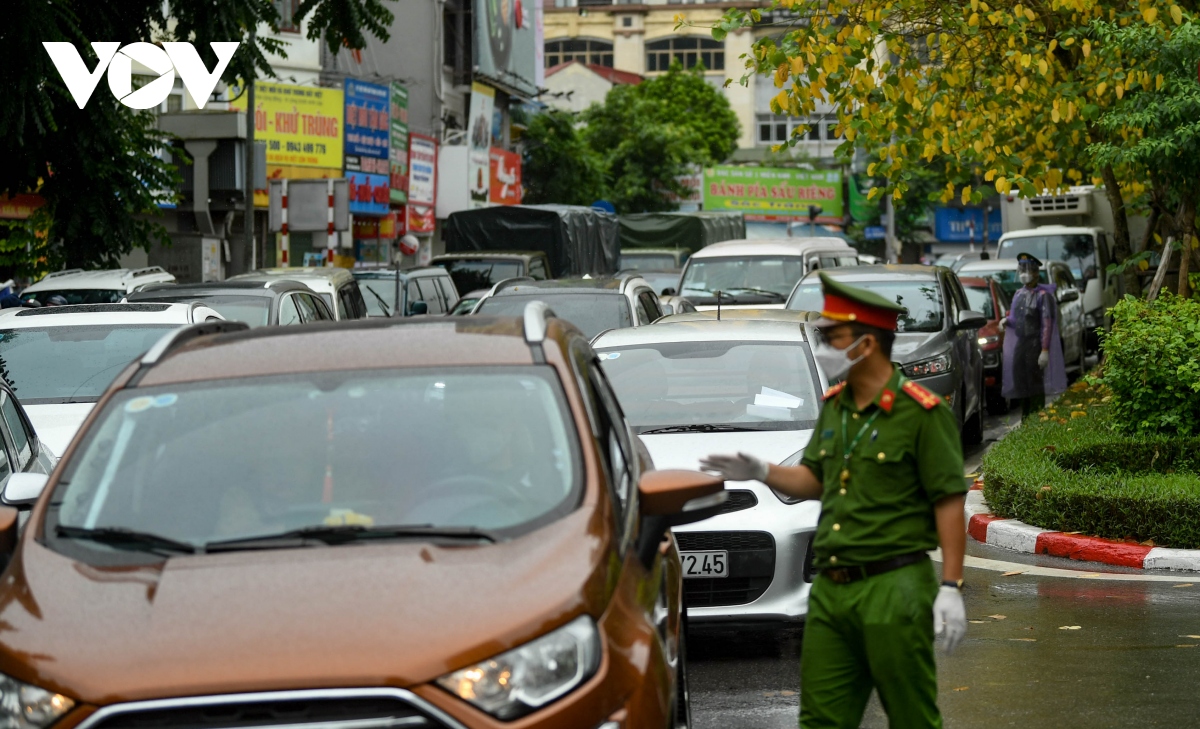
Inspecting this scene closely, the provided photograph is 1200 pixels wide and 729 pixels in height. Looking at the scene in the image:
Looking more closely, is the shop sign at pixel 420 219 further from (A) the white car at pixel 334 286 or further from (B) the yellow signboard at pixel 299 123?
(A) the white car at pixel 334 286

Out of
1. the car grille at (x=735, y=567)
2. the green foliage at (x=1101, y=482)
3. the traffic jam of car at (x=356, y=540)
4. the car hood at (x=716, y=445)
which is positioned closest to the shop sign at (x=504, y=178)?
the green foliage at (x=1101, y=482)

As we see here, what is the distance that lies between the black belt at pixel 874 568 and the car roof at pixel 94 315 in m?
7.25

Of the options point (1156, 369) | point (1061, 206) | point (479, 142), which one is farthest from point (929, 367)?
point (479, 142)

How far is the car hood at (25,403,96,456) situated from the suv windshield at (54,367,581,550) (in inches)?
205

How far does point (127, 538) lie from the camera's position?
4117 mm

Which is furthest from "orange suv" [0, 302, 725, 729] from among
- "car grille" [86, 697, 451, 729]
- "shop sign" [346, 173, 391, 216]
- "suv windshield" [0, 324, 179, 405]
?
"shop sign" [346, 173, 391, 216]

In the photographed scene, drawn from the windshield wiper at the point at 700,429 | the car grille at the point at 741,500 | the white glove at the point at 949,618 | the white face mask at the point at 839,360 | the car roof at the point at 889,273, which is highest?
the car roof at the point at 889,273

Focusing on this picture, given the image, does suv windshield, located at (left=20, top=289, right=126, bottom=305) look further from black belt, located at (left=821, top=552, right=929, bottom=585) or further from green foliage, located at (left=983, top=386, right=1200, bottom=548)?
black belt, located at (left=821, top=552, right=929, bottom=585)

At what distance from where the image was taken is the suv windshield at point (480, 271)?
2527 centimetres

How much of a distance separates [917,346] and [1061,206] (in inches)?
586

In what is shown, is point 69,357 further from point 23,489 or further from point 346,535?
point 346,535

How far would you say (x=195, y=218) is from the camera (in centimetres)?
3048

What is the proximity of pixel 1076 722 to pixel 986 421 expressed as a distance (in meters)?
12.9

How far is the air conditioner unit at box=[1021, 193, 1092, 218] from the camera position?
1100 inches
